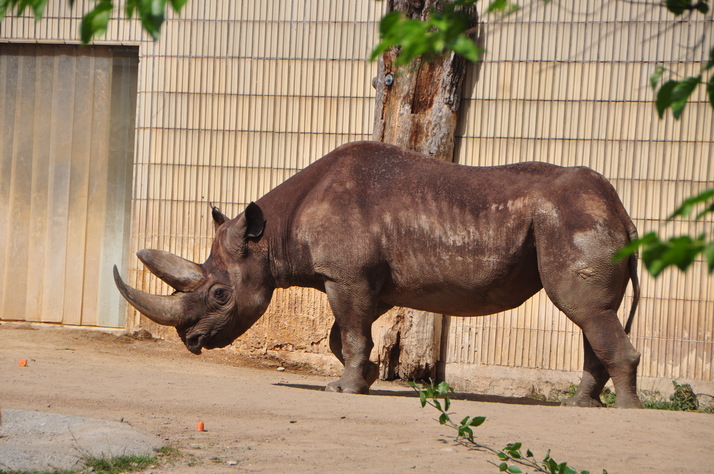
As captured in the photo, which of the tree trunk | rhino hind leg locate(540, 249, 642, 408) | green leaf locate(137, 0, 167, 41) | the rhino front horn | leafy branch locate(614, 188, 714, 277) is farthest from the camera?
the tree trunk

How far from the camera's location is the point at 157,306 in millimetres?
6211

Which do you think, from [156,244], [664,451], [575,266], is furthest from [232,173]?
[664,451]

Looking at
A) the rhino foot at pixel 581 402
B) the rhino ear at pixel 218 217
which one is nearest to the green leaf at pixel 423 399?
the rhino foot at pixel 581 402

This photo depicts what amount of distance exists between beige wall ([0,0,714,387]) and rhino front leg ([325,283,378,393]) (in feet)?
5.21

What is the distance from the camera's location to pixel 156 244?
799 centimetres

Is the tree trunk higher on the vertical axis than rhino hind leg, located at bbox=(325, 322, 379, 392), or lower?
higher

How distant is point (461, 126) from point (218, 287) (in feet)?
8.16

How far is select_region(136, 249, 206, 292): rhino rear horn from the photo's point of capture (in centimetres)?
629

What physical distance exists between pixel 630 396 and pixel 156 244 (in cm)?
413

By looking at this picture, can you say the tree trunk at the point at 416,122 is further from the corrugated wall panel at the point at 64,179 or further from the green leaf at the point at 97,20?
the green leaf at the point at 97,20

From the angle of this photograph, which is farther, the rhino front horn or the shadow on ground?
the shadow on ground

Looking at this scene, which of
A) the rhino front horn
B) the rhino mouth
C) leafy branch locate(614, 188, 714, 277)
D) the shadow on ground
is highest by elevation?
leafy branch locate(614, 188, 714, 277)

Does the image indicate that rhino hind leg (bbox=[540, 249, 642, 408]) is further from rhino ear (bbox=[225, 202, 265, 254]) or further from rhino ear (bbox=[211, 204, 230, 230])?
rhino ear (bbox=[211, 204, 230, 230])

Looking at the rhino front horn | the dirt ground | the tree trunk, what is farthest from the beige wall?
the dirt ground
